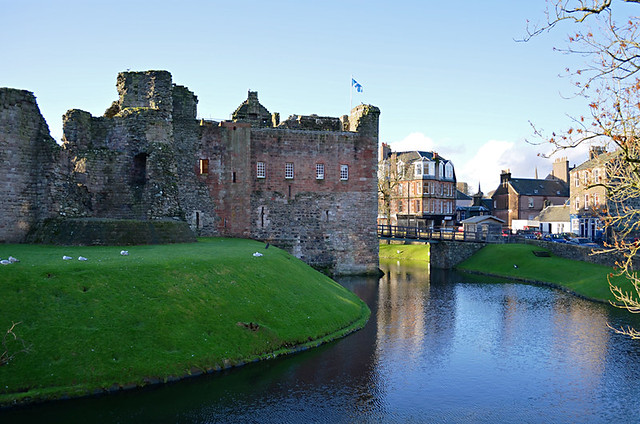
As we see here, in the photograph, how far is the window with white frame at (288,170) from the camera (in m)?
53.6

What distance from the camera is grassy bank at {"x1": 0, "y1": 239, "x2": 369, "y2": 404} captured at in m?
20.0

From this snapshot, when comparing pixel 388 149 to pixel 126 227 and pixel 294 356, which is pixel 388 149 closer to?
pixel 126 227

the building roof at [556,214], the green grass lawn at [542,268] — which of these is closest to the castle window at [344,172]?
the green grass lawn at [542,268]

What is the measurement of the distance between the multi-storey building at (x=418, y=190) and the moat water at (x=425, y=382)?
58.6m

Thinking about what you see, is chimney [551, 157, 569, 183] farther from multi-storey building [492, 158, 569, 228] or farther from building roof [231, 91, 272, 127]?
building roof [231, 91, 272, 127]

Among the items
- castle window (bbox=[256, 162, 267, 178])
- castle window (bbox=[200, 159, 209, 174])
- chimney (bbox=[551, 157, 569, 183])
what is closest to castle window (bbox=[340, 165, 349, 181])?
castle window (bbox=[256, 162, 267, 178])

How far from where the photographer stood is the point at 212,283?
28.3 meters

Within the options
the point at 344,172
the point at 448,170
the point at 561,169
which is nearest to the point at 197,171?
the point at 344,172

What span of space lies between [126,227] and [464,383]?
2366 centimetres

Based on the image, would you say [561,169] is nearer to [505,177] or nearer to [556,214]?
[505,177]

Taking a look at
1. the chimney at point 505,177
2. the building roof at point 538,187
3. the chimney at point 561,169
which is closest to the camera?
the building roof at point 538,187

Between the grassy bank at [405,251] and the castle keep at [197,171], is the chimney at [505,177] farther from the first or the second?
the castle keep at [197,171]

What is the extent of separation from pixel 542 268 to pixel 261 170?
30556mm

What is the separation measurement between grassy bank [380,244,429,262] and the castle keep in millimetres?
21485
